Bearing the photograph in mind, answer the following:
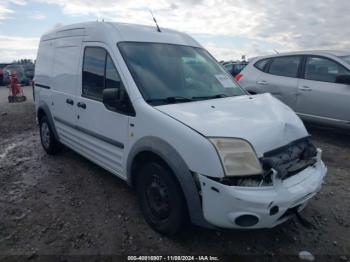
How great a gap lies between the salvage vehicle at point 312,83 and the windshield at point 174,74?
2895 mm

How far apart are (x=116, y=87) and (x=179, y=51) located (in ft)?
3.14

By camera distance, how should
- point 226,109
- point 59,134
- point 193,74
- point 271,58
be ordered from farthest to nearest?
point 271,58 → point 59,134 → point 193,74 → point 226,109

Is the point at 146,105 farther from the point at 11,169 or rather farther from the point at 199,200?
the point at 11,169

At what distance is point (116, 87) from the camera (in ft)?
11.1

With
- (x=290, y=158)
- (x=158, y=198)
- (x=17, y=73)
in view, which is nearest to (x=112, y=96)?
(x=158, y=198)

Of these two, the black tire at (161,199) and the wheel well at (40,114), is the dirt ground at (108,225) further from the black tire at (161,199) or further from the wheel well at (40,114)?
the wheel well at (40,114)

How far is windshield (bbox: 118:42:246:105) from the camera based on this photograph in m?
3.17

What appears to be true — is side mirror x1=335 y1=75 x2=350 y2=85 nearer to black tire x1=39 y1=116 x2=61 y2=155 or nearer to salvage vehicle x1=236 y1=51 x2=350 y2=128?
salvage vehicle x1=236 y1=51 x2=350 y2=128

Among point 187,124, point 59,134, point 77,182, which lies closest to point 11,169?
point 59,134

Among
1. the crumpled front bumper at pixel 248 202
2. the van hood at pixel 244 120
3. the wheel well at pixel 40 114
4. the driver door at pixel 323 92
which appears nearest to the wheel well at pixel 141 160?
the van hood at pixel 244 120

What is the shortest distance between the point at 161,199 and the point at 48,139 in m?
3.32

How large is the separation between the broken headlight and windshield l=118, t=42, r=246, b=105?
0.86 m

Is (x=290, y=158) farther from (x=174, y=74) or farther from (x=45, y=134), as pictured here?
(x=45, y=134)

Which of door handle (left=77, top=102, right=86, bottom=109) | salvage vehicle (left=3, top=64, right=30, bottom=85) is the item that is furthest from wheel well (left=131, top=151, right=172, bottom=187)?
salvage vehicle (left=3, top=64, right=30, bottom=85)
